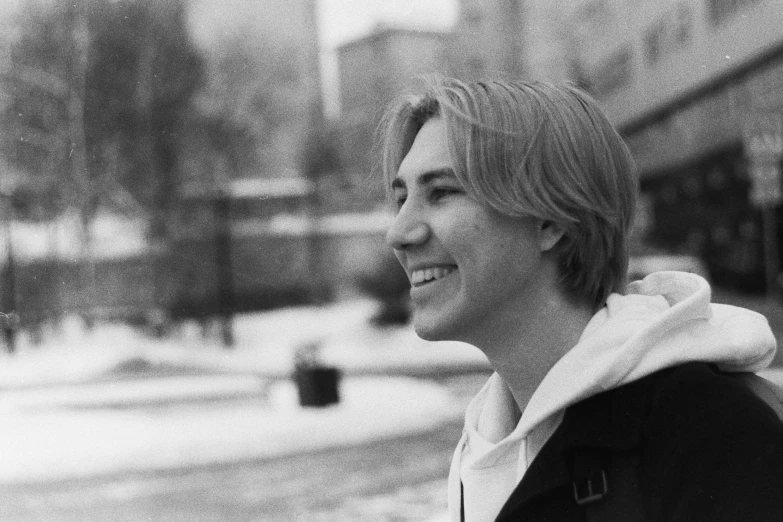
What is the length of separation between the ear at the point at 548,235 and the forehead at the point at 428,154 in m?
0.16

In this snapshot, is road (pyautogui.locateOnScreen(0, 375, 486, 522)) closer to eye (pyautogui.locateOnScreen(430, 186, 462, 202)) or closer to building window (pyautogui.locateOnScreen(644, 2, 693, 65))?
eye (pyautogui.locateOnScreen(430, 186, 462, 202))

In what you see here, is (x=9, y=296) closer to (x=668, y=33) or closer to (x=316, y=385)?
(x=316, y=385)

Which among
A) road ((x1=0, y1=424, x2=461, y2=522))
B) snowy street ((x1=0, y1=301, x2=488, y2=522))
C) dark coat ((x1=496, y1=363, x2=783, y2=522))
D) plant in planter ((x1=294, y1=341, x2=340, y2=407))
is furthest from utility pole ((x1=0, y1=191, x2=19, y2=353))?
dark coat ((x1=496, y1=363, x2=783, y2=522))

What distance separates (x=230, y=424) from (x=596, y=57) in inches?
562

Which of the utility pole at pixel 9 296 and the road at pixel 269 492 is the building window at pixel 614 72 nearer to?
the utility pole at pixel 9 296

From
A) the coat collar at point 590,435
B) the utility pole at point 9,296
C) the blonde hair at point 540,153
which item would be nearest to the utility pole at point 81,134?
the utility pole at point 9,296

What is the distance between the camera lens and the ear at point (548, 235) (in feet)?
4.47

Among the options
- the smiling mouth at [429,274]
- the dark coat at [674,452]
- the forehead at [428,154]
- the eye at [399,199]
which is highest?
the forehead at [428,154]

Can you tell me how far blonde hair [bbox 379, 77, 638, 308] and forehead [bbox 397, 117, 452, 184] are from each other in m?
→ 0.03

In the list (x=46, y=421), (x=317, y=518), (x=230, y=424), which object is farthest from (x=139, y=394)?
(x=317, y=518)

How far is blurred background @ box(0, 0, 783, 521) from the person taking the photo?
15.0m

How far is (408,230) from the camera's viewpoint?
4.44ft

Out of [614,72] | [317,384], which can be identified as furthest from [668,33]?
[317,384]

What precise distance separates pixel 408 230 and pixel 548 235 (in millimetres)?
195
